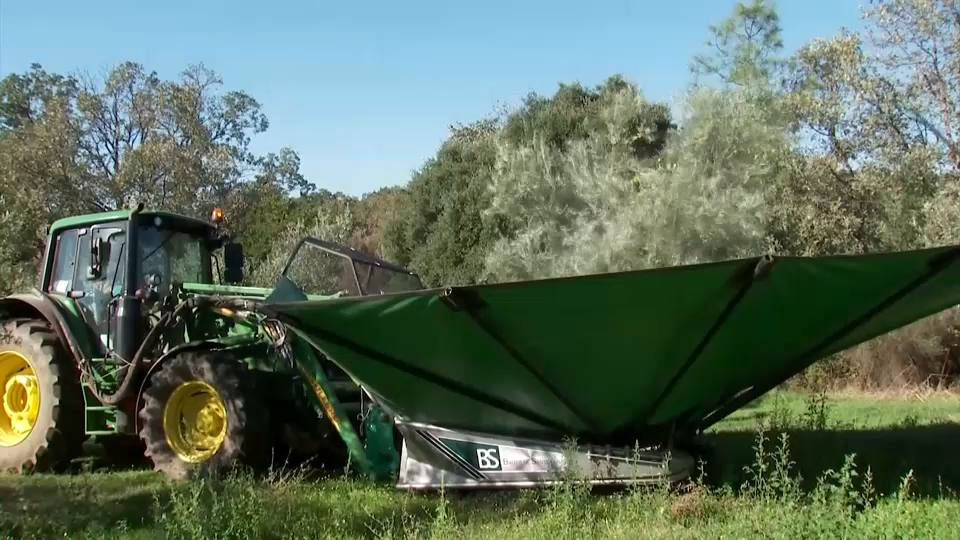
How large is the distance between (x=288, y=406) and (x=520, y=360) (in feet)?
8.75

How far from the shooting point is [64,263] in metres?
8.79

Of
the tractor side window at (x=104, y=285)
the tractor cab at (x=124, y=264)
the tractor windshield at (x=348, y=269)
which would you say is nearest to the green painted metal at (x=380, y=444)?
the tractor windshield at (x=348, y=269)

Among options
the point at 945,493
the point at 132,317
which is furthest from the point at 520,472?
the point at 132,317

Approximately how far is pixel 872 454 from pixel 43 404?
24.2ft

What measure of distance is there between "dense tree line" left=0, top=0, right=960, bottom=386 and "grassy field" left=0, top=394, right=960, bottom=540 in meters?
12.2

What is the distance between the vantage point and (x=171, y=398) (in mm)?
7160

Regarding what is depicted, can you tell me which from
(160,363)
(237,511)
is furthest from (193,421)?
(237,511)

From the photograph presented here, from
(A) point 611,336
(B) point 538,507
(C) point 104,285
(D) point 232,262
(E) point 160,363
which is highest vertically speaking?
(D) point 232,262

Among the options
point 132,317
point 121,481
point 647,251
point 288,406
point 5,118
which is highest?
point 5,118

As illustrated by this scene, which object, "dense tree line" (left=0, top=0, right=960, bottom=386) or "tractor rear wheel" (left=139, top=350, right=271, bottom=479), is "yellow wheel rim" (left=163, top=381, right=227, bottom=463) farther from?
"dense tree line" (left=0, top=0, right=960, bottom=386)

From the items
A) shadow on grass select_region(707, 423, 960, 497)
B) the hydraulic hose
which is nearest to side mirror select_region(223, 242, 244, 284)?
the hydraulic hose

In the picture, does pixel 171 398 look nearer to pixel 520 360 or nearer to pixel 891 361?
pixel 520 360

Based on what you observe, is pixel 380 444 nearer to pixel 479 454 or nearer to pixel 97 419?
pixel 479 454

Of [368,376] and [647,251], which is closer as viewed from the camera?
[368,376]
